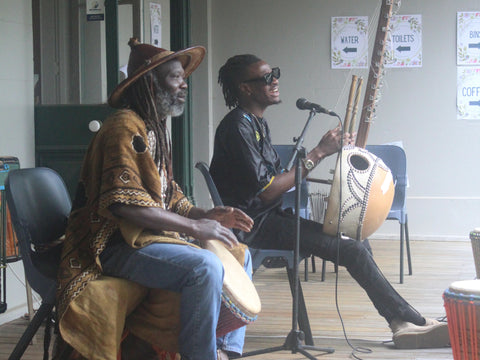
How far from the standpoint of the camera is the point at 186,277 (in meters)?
2.43

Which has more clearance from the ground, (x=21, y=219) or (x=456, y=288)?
(x=21, y=219)

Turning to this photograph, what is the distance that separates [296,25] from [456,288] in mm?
5115

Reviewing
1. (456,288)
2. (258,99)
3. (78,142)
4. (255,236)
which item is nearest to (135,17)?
(78,142)

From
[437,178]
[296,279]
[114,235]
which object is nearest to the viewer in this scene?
[114,235]

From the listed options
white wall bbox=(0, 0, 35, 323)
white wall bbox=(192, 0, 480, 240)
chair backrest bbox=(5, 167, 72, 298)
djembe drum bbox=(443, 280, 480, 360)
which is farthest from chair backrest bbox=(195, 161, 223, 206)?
white wall bbox=(192, 0, 480, 240)

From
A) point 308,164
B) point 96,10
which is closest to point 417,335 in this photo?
point 308,164

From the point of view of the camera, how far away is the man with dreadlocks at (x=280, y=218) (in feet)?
11.0

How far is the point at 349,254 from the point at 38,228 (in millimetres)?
1422

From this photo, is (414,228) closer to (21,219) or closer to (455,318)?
(455,318)

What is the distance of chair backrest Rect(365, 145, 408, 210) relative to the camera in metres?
5.09

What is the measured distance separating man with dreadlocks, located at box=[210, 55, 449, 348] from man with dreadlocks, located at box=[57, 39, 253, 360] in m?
0.77

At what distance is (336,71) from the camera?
7.27 meters

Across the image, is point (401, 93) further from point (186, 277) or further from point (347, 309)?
point (186, 277)

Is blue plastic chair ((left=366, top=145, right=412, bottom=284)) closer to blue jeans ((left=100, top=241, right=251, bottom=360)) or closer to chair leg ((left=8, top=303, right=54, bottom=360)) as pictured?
blue jeans ((left=100, top=241, right=251, bottom=360))
